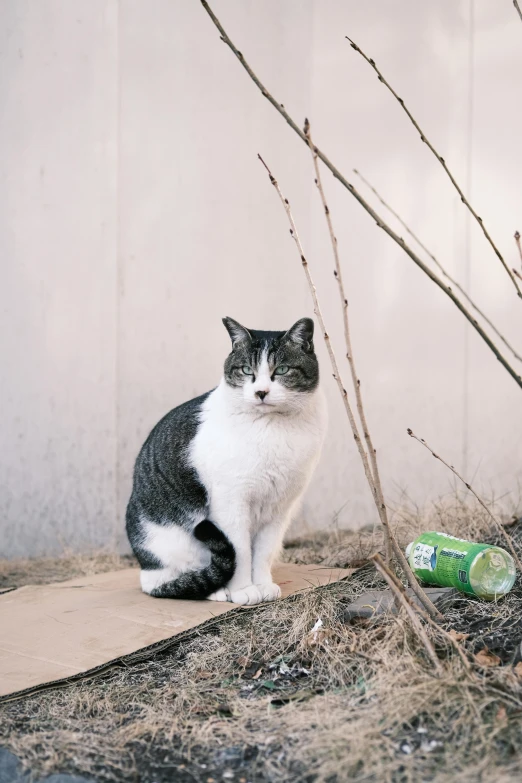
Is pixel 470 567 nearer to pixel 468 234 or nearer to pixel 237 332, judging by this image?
pixel 237 332

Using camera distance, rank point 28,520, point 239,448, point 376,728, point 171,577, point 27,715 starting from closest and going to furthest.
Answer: point 376,728
point 27,715
point 239,448
point 171,577
point 28,520

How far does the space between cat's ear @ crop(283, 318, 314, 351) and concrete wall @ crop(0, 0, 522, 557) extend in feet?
5.59

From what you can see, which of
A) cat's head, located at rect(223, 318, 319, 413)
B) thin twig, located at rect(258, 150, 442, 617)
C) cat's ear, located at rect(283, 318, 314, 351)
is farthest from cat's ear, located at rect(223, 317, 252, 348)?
thin twig, located at rect(258, 150, 442, 617)

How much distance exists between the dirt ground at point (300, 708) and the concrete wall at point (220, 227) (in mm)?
2015

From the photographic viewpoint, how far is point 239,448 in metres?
2.85

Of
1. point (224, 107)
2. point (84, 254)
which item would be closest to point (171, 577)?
point (84, 254)

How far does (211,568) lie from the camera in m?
2.91

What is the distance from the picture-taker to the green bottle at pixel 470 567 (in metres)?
2.55

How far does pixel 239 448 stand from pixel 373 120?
2.62 metres

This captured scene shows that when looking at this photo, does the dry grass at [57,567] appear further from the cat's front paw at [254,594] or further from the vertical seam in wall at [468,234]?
the vertical seam in wall at [468,234]

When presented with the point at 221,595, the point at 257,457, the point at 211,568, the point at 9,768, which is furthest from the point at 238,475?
the point at 9,768

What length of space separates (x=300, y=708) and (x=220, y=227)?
3.12 metres

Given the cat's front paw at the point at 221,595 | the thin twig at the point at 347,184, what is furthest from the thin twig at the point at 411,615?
the cat's front paw at the point at 221,595

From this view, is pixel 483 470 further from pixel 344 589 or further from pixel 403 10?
pixel 403 10
